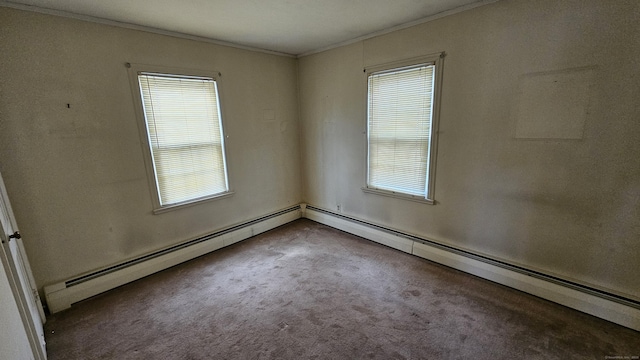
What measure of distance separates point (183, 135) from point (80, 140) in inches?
33.7

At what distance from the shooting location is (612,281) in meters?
1.96

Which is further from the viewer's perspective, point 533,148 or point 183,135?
point 183,135

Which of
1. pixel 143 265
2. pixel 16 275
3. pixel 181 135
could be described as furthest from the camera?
pixel 181 135

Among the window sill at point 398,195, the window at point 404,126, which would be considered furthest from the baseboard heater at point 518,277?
the window at point 404,126

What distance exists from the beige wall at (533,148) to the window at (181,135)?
1.89 m

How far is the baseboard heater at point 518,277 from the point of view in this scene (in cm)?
193

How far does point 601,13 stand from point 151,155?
3.88 m

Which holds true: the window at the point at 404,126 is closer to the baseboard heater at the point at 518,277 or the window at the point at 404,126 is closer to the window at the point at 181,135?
the baseboard heater at the point at 518,277

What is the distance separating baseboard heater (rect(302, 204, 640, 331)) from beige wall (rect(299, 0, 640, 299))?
7cm

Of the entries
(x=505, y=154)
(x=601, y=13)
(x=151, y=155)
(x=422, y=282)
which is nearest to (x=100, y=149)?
(x=151, y=155)

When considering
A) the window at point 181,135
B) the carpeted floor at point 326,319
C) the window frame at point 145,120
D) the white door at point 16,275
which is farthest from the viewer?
the window at point 181,135

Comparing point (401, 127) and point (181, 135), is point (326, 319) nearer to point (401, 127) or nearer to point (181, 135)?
point (401, 127)

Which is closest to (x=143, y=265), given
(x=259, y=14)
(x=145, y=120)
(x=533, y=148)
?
(x=145, y=120)

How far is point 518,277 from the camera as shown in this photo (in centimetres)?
233
